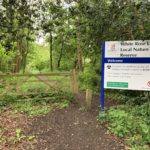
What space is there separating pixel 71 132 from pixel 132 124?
55.6 inches

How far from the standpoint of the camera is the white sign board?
6250 millimetres

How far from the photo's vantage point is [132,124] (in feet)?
18.8

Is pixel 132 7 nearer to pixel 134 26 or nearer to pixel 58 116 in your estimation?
pixel 134 26

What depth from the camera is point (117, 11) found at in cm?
614

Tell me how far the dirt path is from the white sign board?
1.20 metres

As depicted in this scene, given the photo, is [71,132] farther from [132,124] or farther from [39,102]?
[39,102]

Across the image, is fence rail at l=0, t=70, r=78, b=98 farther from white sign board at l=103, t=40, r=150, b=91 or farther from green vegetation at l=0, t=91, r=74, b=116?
white sign board at l=103, t=40, r=150, b=91

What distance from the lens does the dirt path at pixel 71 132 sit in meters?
5.03

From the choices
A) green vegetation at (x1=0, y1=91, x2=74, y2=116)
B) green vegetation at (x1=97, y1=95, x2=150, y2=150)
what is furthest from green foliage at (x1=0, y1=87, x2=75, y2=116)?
green vegetation at (x1=97, y1=95, x2=150, y2=150)

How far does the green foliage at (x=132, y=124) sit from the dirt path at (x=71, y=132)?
0.25 m

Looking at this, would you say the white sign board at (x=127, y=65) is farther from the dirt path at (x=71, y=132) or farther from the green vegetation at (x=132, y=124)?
the dirt path at (x=71, y=132)

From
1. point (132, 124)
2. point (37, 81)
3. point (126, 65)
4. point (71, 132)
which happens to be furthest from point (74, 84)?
point (132, 124)

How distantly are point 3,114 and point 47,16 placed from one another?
495 inches

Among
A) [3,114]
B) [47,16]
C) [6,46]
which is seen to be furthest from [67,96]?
[47,16]
